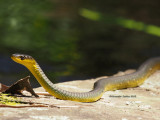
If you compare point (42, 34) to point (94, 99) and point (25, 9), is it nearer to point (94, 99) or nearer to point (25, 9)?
point (25, 9)

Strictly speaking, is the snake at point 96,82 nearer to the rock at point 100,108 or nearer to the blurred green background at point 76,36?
the rock at point 100,108

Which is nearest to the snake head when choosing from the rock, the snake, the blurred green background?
the snake

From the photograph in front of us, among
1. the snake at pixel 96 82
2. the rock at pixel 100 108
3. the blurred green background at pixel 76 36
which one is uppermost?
the blurred green background at pixel 76 36

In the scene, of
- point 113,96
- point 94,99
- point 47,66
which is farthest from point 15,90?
point 47,66

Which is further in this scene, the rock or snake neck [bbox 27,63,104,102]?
snake neck [bbox 27,63,104,102]

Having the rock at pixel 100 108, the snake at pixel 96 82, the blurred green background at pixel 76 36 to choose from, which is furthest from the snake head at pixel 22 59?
the blurred green background at pixel 76 36

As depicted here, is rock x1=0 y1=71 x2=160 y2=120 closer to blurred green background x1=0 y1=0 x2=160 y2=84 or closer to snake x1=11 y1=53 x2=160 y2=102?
snake x1=11 y1=53 x2=160 y2=102

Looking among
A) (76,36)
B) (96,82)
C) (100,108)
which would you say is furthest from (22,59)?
(76,36)
